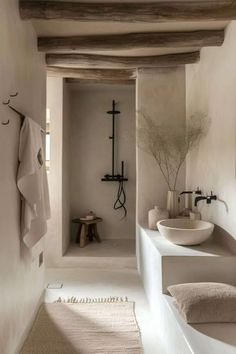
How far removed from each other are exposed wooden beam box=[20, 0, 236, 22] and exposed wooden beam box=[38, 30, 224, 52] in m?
0.41

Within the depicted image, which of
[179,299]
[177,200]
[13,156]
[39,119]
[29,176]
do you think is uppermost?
[39,119]

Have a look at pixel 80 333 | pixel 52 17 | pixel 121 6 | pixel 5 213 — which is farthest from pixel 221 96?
pixel 80 333

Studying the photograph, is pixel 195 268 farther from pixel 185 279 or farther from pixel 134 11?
pixel 134 11

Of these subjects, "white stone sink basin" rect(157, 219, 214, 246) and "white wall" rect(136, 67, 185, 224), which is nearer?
"white stone sink basin" rect(157, 219, 214, 246)

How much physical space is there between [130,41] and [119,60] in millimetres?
583

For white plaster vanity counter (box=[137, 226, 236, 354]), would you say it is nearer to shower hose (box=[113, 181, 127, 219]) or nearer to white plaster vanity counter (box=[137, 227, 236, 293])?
white plaster vanity counter (box=[137, 227, 236, 293])

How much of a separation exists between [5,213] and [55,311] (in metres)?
1.34

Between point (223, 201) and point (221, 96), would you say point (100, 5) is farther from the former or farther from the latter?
point (223, 201)

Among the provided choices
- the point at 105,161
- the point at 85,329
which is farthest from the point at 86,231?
the point at 85,329

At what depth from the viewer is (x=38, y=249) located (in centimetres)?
271

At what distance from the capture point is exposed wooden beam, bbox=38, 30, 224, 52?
262cm

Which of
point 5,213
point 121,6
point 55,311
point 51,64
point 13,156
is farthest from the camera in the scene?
point 51,64

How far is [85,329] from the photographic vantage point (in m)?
2.39

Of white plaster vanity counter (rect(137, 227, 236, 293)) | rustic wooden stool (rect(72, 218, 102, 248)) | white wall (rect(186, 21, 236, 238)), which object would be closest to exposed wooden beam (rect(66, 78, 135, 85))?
white wall (rect(186, 21, 236, 238))
